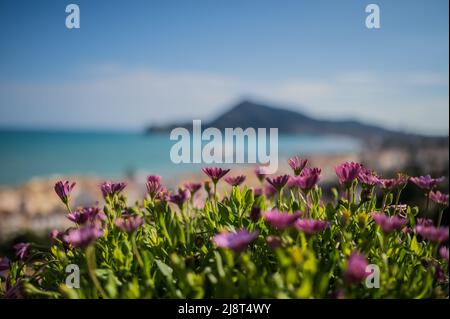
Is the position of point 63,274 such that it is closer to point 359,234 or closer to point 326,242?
point 326,242

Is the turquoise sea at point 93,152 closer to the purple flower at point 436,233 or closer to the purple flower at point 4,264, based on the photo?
the purple flower at point 4,264

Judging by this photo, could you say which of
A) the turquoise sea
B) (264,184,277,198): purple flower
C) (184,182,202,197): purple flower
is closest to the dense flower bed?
(184,182,202,197): purple flower

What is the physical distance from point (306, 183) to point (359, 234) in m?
0.24

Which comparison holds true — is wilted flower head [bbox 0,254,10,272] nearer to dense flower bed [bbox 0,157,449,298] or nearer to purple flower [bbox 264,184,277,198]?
dense flower bed [bbox 0,157,449,298]

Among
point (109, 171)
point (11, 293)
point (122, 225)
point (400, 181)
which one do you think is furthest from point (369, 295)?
point (109, 171)

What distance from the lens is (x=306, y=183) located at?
1480mm

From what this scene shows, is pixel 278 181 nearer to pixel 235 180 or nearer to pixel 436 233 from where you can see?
pixel 235 180

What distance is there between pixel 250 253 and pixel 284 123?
51.9m

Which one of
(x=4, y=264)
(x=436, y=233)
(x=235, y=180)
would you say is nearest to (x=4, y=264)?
(x=4, y=264)

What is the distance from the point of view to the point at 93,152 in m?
46.7

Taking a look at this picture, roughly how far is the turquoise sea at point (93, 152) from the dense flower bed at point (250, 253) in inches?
1062

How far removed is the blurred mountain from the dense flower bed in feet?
135

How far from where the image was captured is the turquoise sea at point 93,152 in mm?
36656

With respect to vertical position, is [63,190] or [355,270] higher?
[63,190]
